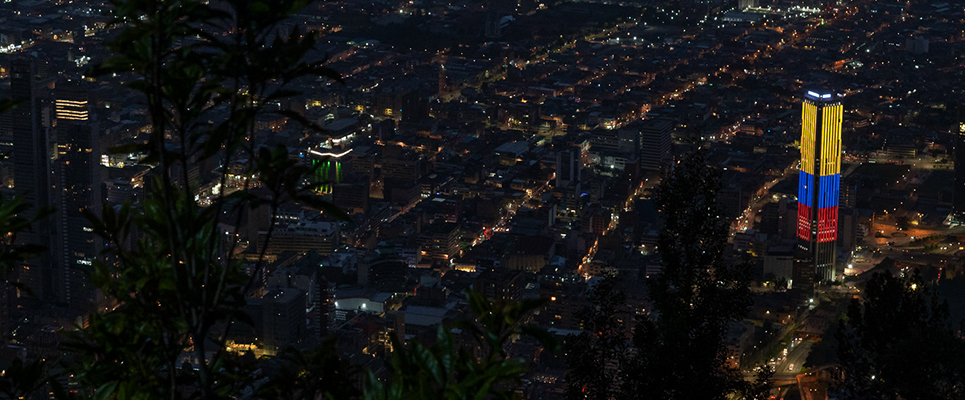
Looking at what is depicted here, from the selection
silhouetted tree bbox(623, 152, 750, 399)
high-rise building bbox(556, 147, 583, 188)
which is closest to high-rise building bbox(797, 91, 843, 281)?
high-rise building bbox(556, 147, 583, 188)

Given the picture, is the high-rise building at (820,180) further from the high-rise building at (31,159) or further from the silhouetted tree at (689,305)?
the silhouetted tree at (689,305)

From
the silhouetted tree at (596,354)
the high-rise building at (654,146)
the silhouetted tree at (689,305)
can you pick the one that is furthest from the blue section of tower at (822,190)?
the silhouetted tree at (596,354)

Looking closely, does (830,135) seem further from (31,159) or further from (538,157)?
(31,159)

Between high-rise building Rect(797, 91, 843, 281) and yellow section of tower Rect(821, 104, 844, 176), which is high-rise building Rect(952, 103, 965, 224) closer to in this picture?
high-rise building Rect(797, 91, 843, 281)

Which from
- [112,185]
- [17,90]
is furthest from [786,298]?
[17,90]

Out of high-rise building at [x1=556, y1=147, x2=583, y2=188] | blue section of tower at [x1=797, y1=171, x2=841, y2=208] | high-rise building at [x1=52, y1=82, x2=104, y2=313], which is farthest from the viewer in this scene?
high-rise building at [x1=556, y1=147, x2=583, y2=188]

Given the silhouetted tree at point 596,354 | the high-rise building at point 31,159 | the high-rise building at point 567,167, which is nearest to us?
the silhouetted tree at point 596,354
